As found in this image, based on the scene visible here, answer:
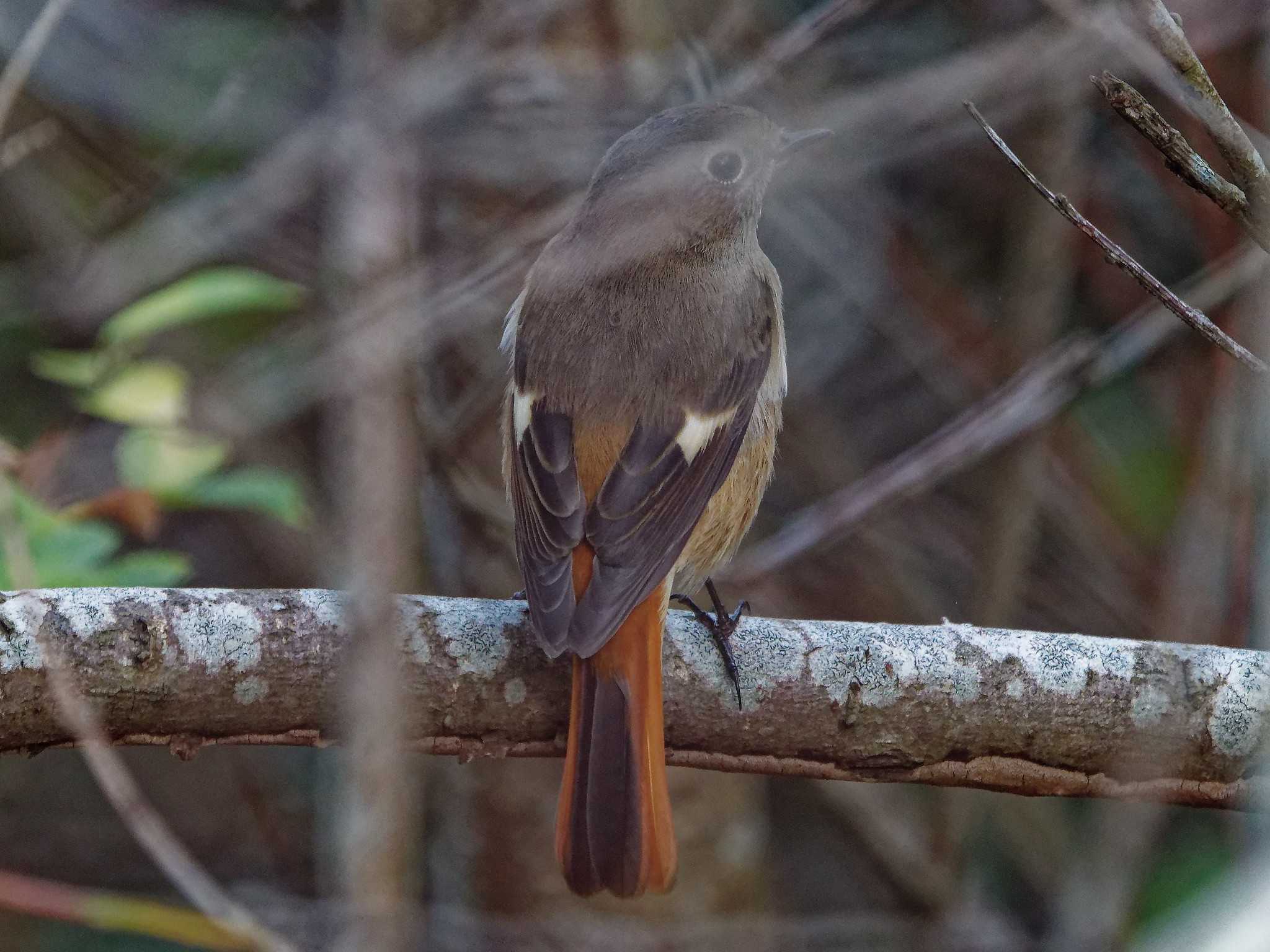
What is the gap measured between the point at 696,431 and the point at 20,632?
49.3 inches

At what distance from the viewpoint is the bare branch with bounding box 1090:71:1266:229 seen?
1.64 metres

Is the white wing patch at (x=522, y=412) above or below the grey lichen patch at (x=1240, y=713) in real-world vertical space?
above

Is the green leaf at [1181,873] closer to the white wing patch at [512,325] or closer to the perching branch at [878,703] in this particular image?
the perching branch at [878,703]

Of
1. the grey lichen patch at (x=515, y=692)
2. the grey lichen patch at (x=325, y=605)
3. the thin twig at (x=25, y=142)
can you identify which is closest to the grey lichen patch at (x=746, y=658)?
the grey lichen patch at (x=515, y=692)

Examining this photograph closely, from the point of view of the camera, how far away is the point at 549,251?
3.21 meters

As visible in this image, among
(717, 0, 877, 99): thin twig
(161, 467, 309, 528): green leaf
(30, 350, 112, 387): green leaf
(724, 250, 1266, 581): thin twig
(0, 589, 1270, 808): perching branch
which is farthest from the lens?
(724, 250, 1266, 581): thin twig

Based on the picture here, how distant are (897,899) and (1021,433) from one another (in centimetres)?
157

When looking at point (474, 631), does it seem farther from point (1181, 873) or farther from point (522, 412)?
point (1181, 873)

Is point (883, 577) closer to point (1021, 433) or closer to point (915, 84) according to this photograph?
point (1021, 433)

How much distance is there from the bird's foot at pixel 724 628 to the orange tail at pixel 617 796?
0.16 metres

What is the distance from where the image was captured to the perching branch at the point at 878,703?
2336 mm

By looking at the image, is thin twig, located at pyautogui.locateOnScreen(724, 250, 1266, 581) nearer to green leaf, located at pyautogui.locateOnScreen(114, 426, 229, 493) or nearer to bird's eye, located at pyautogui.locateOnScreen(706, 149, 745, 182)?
bird's eye, located at pyautogui.locateOnScreen(706, 149, 745, 182)

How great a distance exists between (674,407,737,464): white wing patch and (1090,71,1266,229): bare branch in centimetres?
122

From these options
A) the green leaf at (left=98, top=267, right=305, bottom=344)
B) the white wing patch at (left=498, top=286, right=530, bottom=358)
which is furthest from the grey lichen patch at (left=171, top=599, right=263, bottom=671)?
the white wing patch at (left=498, top=286, right=530, bottom=358)
